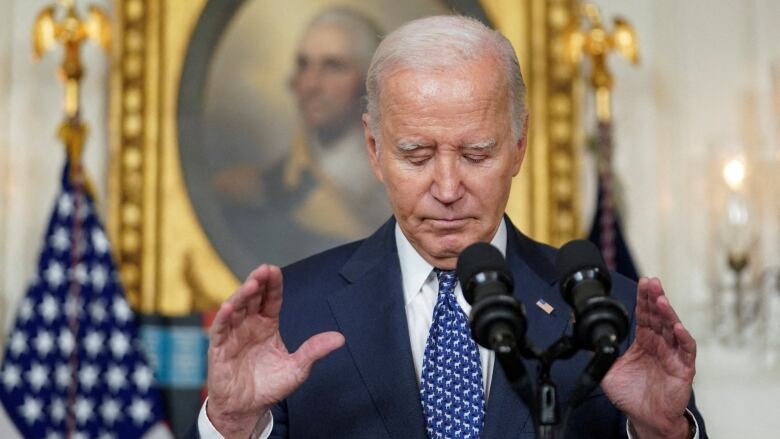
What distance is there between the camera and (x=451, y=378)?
2426 millimetres

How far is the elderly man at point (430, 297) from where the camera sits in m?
2.38

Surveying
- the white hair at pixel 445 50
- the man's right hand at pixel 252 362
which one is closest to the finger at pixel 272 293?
the man's right hand at pixel 252 362

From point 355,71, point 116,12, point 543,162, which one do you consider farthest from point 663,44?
point 116,12

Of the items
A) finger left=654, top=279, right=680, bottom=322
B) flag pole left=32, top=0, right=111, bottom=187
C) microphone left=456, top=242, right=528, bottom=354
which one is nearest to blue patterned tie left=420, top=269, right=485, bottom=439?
finger left=654, top=279, right=680, bottom=322

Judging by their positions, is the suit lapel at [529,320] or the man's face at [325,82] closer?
the suit lapel at [529,320]

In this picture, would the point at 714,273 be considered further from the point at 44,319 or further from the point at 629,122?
the point at 44,319

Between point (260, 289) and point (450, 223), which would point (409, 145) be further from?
point (260, 289)

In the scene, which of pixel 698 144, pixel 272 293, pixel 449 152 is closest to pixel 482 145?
pixel 449 152

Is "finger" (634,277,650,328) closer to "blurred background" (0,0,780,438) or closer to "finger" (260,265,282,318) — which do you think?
"finger" (260,265,282,318)

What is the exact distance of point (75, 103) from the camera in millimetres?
5391

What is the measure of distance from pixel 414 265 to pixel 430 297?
0.08 meters

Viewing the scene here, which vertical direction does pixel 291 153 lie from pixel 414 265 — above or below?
below

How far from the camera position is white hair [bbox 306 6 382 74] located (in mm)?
5902

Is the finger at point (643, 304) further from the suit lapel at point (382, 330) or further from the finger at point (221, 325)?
the finger at point (221, 325)
